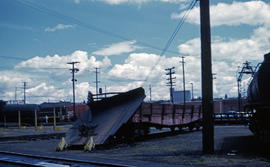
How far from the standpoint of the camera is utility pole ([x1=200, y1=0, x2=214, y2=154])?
11617 mm

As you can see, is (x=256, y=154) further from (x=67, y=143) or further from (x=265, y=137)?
(x=67, y=143)

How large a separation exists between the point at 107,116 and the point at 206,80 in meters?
5.48

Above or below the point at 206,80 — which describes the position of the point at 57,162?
below

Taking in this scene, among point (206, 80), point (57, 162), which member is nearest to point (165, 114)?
point (206, 80)

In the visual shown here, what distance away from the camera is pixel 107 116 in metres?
15.1

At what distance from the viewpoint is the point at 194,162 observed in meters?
9.44

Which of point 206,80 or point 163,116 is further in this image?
point 163,116

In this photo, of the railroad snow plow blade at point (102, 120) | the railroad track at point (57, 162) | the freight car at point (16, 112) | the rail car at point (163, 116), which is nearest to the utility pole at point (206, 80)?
the railroad track at point (57, 162)

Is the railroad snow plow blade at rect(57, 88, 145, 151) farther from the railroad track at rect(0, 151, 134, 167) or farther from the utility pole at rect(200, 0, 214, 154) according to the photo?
the utility pole at rect(200, 0, 214, 154)

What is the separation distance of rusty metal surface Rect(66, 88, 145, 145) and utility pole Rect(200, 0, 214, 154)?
13.8 ft

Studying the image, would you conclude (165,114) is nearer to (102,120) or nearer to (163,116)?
(163,116)

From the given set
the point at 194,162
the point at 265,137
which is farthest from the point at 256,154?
the point at 194,162

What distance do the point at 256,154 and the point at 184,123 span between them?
10.5 metres

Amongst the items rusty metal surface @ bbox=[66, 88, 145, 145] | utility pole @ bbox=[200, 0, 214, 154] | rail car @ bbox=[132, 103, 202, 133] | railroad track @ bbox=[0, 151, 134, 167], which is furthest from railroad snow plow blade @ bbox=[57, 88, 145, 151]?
utility pole @ bbox=[200, 0, 214, 154]
